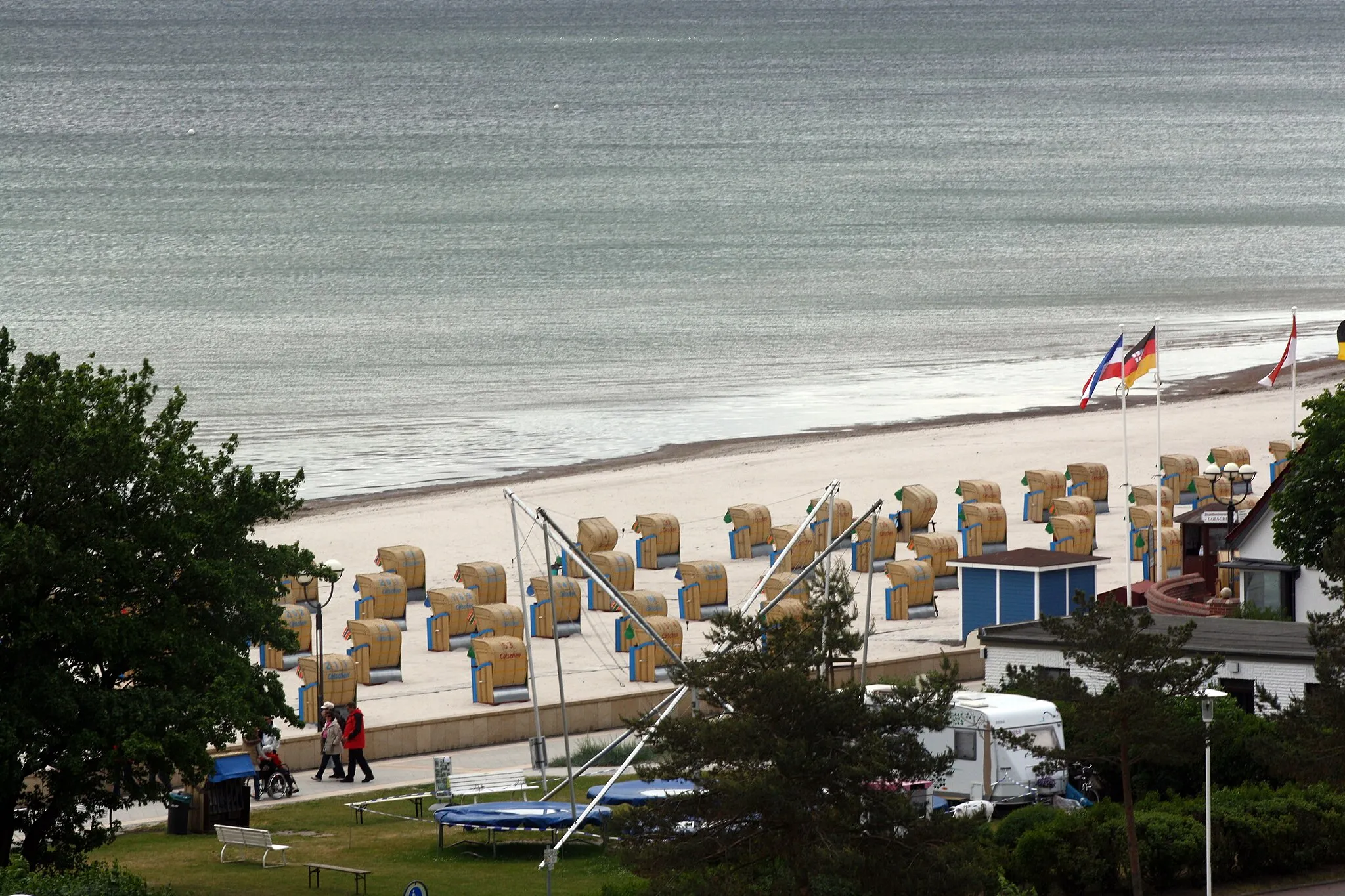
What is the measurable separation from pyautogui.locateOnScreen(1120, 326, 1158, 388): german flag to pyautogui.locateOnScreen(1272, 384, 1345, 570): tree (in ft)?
14.6

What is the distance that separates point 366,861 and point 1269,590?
12003mm

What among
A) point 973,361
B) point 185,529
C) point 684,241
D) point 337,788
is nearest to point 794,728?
point 185,529

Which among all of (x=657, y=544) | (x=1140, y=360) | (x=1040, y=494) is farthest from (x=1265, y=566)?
(x=1040, y=494)

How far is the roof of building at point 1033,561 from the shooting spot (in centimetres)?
2762

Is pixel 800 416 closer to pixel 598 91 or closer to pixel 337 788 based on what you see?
pixel 337 788

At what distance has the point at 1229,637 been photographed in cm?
2173

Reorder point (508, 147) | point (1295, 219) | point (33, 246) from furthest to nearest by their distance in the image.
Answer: point (508, 147), point (1295, 219), point (33, 246)

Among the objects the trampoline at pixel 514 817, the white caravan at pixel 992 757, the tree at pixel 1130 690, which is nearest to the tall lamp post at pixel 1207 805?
the tree at pixel 1130 690

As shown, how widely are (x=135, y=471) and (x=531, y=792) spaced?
5763 millimetres

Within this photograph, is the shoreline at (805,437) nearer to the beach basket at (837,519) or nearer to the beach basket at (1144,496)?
the beach basket at (837,519)

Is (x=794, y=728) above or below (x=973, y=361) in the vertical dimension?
below

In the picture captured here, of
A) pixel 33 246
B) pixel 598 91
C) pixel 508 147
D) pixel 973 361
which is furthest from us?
pixel 598 91

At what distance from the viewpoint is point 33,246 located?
101188mm

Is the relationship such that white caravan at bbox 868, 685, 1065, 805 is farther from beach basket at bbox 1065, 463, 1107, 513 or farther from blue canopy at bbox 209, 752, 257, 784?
beach basket at bbox 1065, 463, 1107, 513
